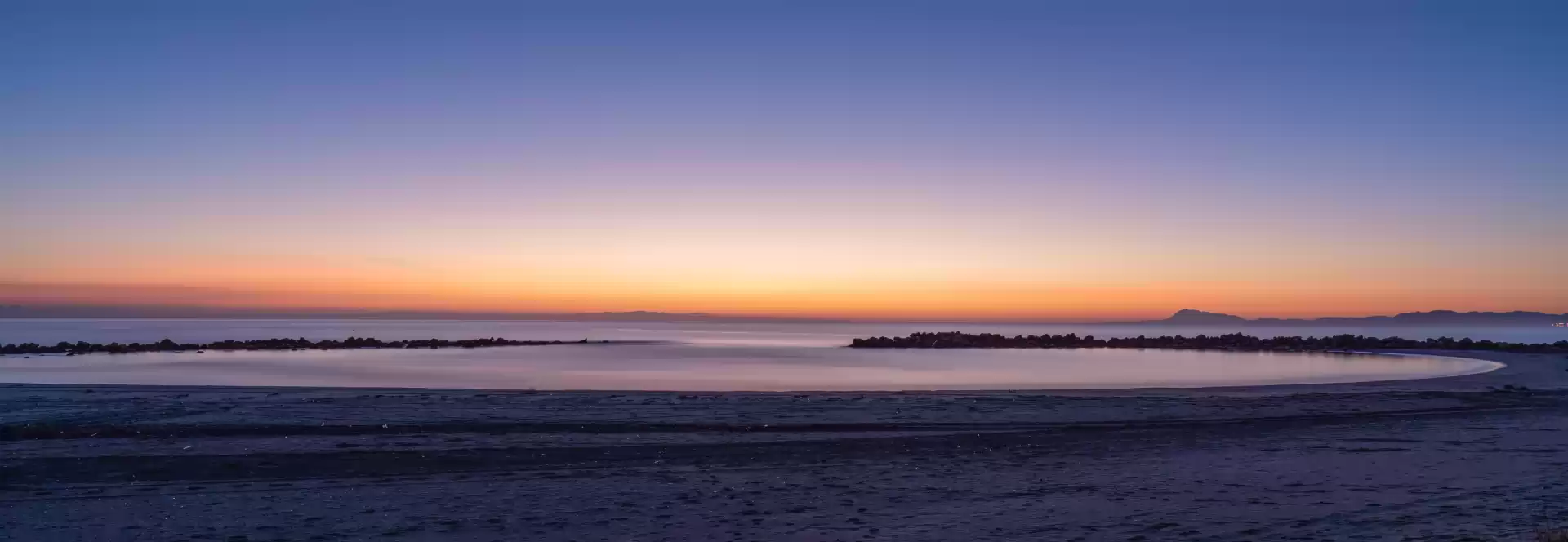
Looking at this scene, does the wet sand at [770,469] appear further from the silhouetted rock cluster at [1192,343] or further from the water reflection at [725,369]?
the silhouetted rock cluster at [1192,343]

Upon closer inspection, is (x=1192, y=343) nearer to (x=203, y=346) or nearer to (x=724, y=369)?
(x=724, y=369)

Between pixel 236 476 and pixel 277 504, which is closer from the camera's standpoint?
pixel 277 504

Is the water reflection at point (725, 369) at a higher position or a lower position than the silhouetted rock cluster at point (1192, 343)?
lower

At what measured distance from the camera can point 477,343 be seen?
5128cm

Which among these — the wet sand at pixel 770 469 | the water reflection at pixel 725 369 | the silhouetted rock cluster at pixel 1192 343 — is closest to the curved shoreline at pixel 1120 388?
the water reflection at pixel 725 369

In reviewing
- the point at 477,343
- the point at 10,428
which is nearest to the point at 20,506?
the point at 10,428

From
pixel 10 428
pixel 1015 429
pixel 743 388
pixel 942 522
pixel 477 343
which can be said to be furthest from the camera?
pixel 477 343

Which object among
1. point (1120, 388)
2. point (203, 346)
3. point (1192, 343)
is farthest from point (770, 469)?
point (1192, 343)

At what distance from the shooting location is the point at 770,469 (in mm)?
10430

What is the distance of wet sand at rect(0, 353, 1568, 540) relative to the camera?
7.70m

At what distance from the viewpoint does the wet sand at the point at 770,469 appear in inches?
303

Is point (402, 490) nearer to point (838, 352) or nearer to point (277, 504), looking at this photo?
point (277, 504)

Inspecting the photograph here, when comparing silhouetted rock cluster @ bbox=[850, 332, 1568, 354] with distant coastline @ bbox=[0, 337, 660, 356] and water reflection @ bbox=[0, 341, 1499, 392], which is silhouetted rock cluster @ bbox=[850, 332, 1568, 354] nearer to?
water reflection @ bbox=[0, 341, 1499, 392]

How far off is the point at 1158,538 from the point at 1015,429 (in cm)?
645
